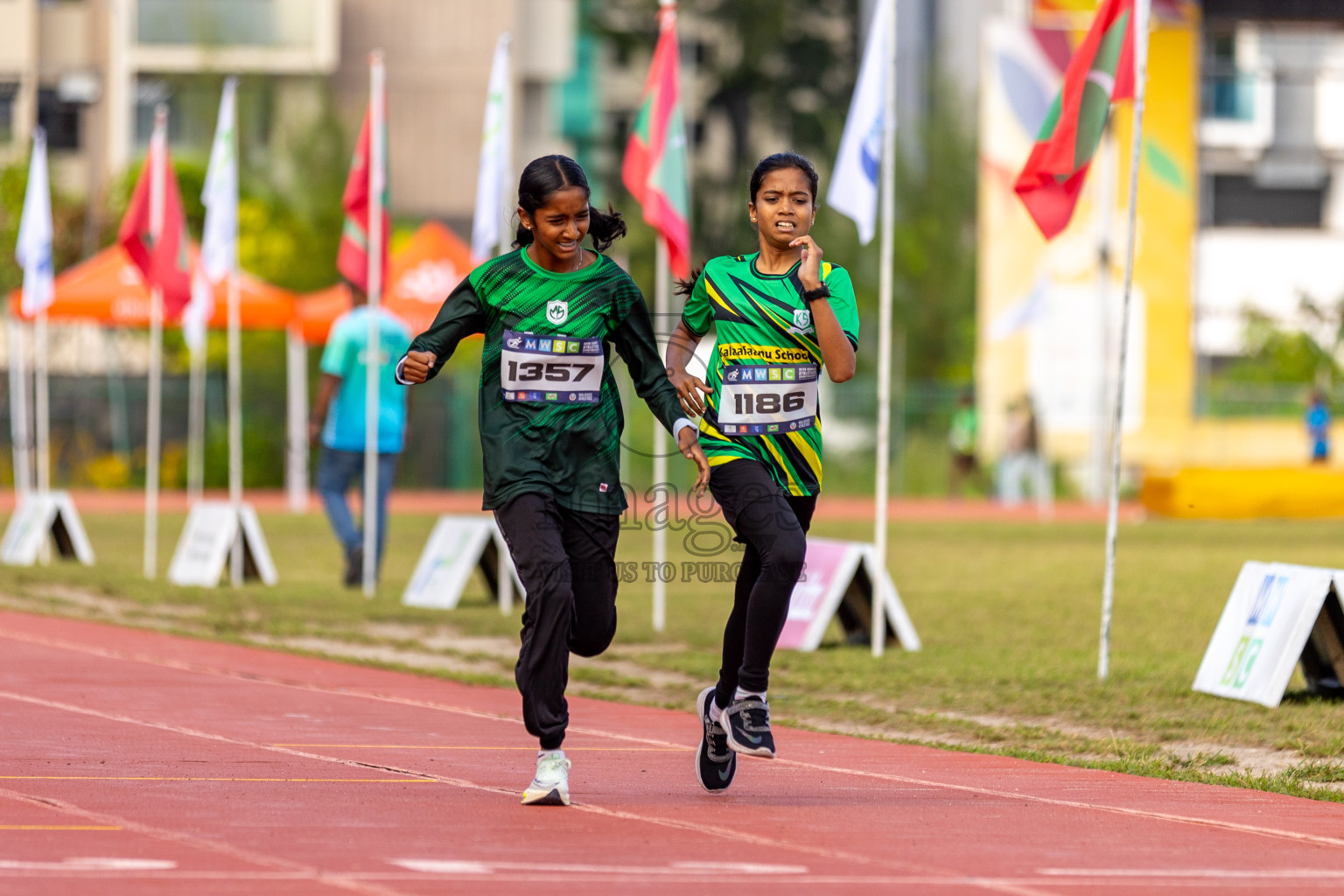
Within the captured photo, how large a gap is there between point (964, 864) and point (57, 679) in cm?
574

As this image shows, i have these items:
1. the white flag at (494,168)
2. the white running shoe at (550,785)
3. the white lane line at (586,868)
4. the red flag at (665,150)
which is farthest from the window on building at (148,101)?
the white lane line at (586,868)

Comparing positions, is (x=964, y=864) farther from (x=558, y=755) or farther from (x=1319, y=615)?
(x=1319, y=615)

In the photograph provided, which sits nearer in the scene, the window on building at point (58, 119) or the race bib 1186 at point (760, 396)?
the race bib 1186 at point (760, 396)

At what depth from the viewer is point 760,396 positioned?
22.9 feet

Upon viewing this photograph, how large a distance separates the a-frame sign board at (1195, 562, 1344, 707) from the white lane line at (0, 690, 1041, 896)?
4.09 metres

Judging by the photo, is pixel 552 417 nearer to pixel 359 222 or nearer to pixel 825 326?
pixel 825 326

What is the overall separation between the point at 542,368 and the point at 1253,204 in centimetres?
4690

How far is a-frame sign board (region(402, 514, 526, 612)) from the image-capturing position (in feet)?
48.6

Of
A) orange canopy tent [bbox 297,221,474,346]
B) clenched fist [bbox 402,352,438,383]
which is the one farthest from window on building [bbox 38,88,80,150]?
clenched fist [bbox 402,352,438,383]

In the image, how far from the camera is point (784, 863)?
5605 mm

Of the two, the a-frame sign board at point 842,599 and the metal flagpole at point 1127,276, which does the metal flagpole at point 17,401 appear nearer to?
the a-frame sign board at point 842,599

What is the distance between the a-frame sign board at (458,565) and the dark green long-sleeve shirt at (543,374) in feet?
25.7

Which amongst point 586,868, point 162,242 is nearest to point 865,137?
point 586,868

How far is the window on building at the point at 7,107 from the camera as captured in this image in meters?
48.4
